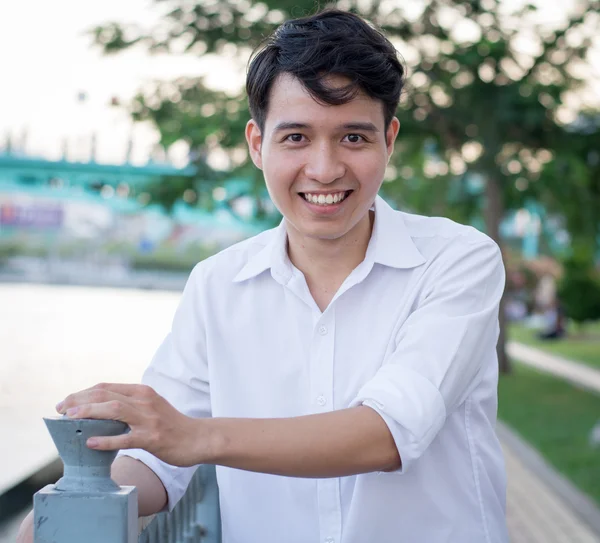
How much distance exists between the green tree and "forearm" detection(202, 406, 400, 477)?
8702mm

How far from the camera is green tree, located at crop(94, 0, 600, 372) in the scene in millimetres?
10055

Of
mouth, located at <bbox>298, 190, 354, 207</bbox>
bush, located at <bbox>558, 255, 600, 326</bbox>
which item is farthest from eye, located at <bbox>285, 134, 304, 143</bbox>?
bush, located at <bbox>558, 255, 600, 326</bbox>

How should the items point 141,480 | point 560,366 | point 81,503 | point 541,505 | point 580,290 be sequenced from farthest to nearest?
point 580,290, point 560,366, point 541,505, point 141,480, point 81,503

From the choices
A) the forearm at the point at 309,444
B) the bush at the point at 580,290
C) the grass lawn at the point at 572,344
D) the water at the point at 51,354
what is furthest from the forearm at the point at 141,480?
the bush at the point at 580,290

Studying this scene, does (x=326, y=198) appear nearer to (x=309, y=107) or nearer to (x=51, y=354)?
(x=309, y=107)

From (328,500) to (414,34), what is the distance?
9649 mm

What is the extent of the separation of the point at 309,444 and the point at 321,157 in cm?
63

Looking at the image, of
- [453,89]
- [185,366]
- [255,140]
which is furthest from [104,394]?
[453,89]

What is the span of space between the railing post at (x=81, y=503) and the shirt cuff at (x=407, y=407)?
43 cm

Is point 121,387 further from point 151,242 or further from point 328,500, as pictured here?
point 151,242

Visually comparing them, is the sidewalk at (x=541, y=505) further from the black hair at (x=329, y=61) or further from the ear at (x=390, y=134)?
the black hair at (x=329, y=61)

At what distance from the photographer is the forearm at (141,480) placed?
5.57 ft

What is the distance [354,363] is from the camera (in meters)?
1.84

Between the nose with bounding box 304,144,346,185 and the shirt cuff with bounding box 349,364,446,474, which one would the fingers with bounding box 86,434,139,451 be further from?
the nose with bounding box 304,144,346,185
